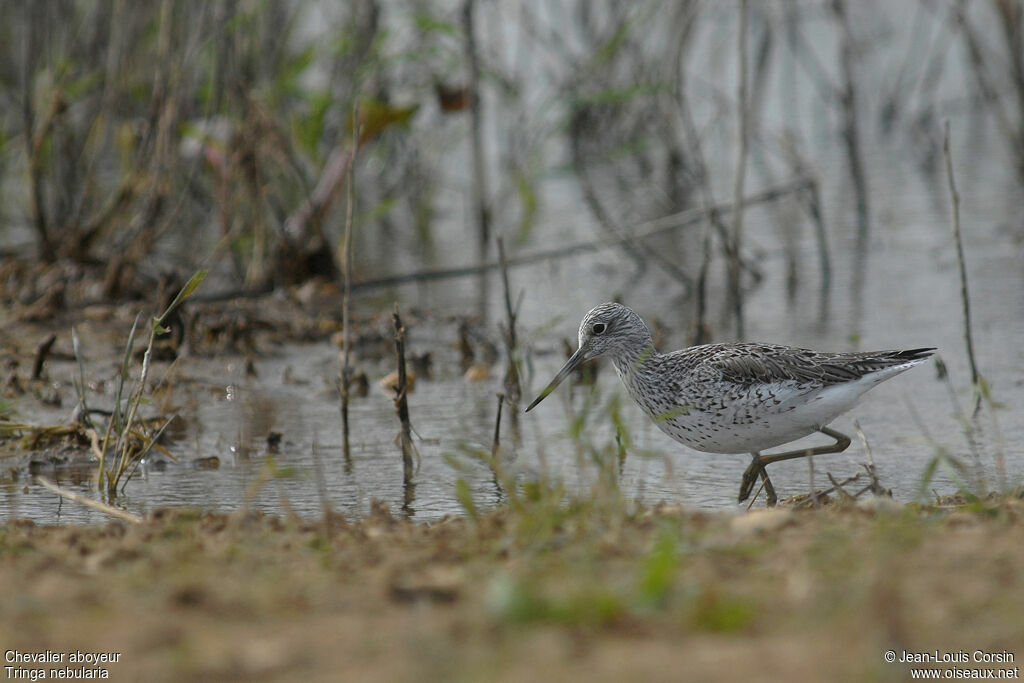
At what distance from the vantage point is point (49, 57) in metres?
→ 8.64

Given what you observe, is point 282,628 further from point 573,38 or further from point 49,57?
point 573,38

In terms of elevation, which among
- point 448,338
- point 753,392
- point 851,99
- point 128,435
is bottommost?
point 128,435

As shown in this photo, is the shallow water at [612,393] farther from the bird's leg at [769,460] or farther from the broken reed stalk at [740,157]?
the broken reed stalk at [740,157]

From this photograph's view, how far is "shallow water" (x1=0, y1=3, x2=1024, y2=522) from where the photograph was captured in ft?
18.2

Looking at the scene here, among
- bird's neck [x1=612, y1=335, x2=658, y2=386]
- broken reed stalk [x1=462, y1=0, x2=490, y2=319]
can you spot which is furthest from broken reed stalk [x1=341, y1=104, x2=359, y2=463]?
broken reed stalk [x1=462, y1=0, x2=490, y2=319]

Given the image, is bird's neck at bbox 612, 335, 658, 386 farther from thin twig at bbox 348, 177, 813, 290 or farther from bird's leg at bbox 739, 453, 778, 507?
thin twig at bbox 348, 177, 813, 290

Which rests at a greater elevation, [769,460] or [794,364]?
[794,364]

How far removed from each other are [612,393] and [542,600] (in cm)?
419

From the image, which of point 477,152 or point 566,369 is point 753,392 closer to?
point 566,369

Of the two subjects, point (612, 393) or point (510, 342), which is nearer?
point (510, 342)

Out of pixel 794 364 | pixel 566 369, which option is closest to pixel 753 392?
pixel 794 364

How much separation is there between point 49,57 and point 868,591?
7.42 metres

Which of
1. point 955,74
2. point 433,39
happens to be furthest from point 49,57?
point 955,74

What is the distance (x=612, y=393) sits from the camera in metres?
7.10
